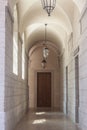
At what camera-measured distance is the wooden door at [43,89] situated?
93.5 ft

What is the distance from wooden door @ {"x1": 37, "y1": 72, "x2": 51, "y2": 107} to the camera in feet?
93.5

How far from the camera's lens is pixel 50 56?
28047 millimetres

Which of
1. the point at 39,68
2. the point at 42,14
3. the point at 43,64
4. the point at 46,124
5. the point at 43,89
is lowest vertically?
the point at 46,124

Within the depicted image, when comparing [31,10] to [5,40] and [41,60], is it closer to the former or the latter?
[5,40]

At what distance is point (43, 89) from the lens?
28703mm

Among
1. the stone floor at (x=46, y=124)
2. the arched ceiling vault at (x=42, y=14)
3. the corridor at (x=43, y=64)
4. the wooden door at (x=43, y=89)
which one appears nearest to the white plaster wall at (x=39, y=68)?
the corridor at (x=43, y=64)
